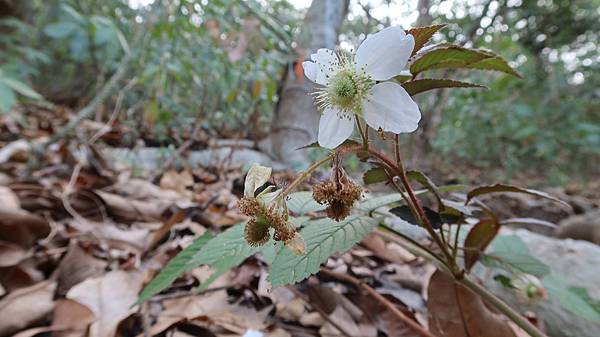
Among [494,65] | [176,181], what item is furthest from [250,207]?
[176,181]

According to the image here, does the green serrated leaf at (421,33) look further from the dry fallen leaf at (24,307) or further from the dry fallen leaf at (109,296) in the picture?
the dry fallen leaf at (24,307)

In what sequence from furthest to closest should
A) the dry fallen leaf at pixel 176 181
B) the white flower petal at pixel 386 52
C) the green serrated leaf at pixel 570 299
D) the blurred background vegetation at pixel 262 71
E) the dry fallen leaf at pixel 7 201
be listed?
1. the blurred background vegetation at pixel 262 71
2. the dry fallen leaf at pixel 176 181
3. the dry fallen leaf at pixel 7 201
4. the green serrated leaf at pixel 570 299
5. the white flower petal at pixel 386 52

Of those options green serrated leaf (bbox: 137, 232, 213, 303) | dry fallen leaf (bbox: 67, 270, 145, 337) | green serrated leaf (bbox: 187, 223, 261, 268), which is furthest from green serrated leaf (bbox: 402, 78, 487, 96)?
dry fallen leaf (bbox: 67, 270, 145, 337)

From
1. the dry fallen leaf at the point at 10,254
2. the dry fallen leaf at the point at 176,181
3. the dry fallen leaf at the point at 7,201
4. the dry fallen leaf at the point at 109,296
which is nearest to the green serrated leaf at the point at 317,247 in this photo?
the dry fallen leaf at the point at 109,296

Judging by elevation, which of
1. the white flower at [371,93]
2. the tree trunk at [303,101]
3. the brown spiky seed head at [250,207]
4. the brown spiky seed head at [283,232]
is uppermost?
the tree trunk at [303,101]

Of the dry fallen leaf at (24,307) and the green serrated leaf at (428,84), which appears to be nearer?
the green serrated leaf at (428,84)

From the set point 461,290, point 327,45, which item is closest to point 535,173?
point 327,45

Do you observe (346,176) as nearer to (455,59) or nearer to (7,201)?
(455,59)

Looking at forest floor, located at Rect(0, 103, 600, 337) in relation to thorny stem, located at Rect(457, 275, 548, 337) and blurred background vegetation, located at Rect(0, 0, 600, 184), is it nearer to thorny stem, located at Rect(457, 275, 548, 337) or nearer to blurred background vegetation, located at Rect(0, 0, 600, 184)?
thorny stem, located at Rect(457, 275, 548, 337)
